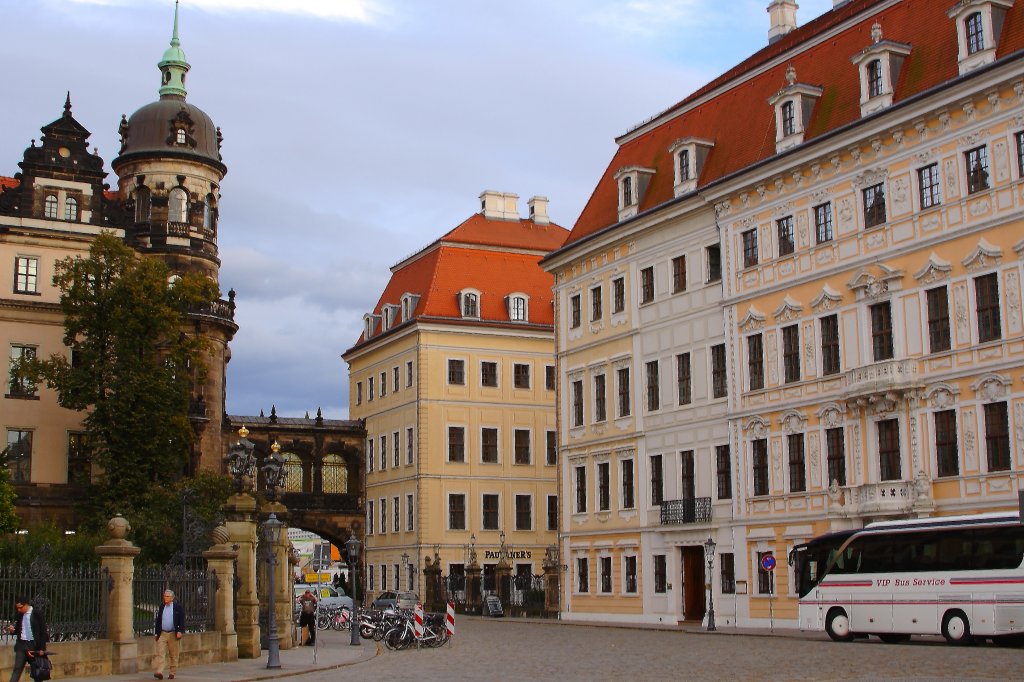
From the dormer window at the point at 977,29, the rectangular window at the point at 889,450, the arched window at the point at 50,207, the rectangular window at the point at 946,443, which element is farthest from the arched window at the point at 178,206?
the rectangular window at the point at 946,443

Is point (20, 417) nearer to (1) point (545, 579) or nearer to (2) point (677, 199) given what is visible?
(1) point (545, 579)

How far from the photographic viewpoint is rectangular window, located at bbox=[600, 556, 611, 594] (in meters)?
50.1

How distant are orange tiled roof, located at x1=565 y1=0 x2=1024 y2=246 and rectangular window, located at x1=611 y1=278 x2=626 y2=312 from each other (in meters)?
2.34

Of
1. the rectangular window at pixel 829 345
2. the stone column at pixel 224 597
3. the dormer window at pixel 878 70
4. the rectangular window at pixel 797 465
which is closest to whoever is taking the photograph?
the stone column at pixel 224 597

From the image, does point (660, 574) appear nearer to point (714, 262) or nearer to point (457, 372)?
point (714, 262)

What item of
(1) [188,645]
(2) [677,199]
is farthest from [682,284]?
(1) [188,645]

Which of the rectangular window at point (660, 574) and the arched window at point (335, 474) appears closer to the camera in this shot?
the rectangular window at point (660, 574)

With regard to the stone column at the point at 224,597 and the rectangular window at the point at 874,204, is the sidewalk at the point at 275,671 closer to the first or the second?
the stone column at the point at 224,597

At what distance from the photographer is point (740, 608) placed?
139 ft

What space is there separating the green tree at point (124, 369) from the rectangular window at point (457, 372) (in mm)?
17640

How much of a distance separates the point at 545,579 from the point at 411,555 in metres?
16.3

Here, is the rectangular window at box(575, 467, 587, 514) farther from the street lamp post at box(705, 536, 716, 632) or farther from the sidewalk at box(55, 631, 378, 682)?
the sidewalk at box(55, 631, 378, 682)

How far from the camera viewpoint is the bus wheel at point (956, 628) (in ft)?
98.2

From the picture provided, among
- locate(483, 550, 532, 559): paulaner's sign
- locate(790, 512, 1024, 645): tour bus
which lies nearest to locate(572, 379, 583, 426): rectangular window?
locate(790, 512, 1024, 645): tour bus
